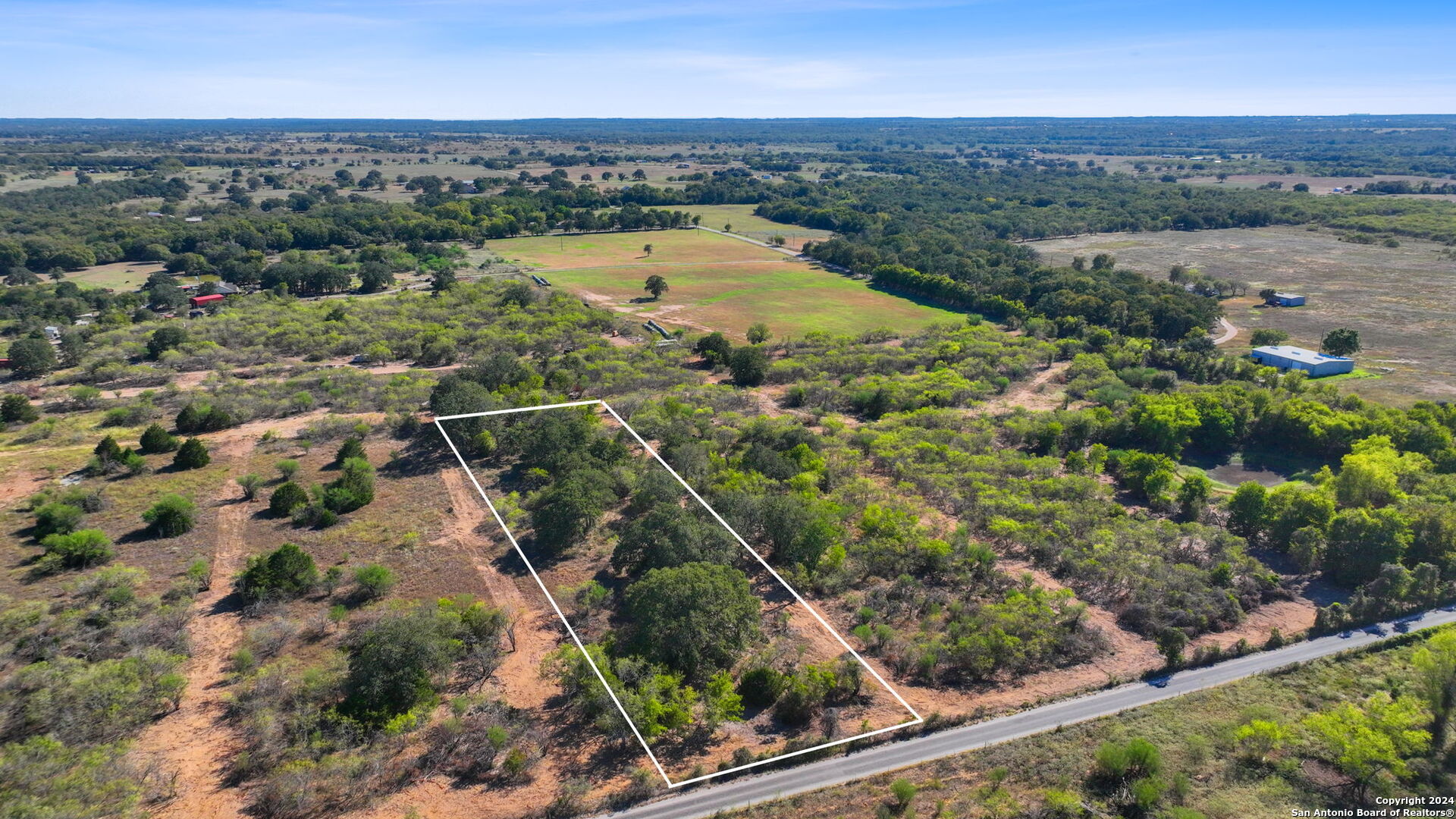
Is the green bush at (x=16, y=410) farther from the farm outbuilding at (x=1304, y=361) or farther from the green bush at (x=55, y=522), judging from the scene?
the farm outbuilding at (x=1304, y=361)

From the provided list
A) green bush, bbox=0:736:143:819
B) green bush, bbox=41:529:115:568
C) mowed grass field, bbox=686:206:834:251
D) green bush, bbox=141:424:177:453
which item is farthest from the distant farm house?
green bush, bbox=41:529:115:568

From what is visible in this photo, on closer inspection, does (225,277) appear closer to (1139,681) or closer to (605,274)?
(605,274)

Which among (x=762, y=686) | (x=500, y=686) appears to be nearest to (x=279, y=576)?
(x=500, y=686)

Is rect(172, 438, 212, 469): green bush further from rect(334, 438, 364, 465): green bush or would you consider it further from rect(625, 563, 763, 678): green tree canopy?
rect(625, 563, 763, 678): green tree canopy

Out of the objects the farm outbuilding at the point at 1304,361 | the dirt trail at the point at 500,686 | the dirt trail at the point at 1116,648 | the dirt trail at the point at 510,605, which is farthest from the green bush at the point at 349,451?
the farm outbuilding at the point at 1304,361

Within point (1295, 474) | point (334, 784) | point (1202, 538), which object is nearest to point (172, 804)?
point (334, 784)

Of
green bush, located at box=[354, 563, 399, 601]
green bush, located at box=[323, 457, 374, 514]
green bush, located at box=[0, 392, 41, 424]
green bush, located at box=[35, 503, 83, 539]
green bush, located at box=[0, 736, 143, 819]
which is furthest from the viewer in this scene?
green bush, located at box=[0, 392, 41, 424]
